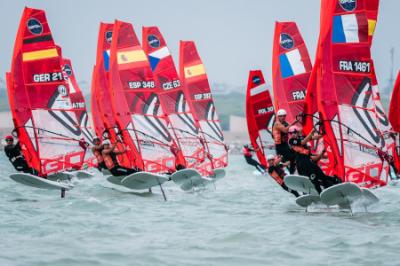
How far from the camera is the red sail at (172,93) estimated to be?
30328 mm

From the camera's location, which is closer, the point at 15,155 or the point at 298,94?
the point at 15,155

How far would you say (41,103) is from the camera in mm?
23266

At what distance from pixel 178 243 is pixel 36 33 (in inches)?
461

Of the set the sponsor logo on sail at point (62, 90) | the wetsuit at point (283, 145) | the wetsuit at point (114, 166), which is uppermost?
the sponsor logo on sail at point (62, 90)

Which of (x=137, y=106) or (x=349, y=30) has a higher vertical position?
(x=349, y=30)

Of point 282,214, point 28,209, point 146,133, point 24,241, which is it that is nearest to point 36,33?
point 146,133

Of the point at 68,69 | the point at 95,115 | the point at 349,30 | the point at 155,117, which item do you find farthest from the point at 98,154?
the point at 68,69

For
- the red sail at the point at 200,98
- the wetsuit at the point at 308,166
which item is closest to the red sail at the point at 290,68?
the red sail at the point at 200,98

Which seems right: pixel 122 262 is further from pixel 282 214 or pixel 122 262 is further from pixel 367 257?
pixel 282 214

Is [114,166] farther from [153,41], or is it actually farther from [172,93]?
[153,41]

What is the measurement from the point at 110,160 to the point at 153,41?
338 inches

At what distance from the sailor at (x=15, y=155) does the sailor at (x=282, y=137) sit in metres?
6.69

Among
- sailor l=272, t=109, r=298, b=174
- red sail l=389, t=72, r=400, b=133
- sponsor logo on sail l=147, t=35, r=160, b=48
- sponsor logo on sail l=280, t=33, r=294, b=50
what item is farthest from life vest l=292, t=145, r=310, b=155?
sponsor logo on sail l=147, t=35, r=160, b=48

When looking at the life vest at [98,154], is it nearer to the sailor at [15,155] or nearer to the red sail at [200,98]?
the sailor at [15,155]
